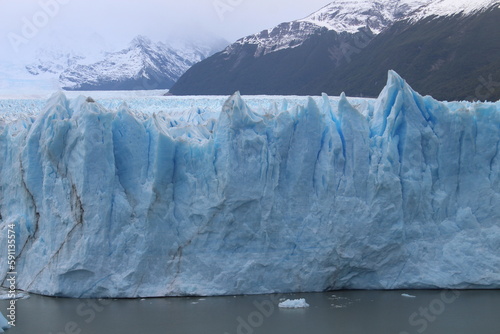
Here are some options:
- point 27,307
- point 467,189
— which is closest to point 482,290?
point 467,189

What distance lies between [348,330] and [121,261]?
12.4ft

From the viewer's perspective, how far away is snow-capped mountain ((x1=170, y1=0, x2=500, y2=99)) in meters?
32.4

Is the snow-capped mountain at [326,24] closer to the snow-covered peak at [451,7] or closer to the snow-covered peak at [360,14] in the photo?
the snow-covered peak at [360,14]

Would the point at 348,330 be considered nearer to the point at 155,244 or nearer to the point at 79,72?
the point at 155,244

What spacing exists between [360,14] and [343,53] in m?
3.55

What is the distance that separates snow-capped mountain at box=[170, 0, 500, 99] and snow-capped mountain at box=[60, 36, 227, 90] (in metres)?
7.39

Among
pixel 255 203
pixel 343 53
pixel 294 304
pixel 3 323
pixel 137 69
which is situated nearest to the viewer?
pixel 3 323

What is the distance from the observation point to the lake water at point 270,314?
995cm

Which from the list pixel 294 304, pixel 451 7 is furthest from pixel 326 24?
pixel 294 304

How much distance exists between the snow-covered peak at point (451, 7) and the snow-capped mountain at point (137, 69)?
624 inches

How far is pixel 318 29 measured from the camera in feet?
115

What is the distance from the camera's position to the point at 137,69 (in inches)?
1815

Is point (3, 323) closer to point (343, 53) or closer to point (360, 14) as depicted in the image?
point (343, 53)

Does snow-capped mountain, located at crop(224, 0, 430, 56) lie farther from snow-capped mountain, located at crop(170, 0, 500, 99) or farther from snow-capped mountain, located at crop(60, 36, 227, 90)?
snow-capped mountain, located at crop(60, 36, 227, 90)
